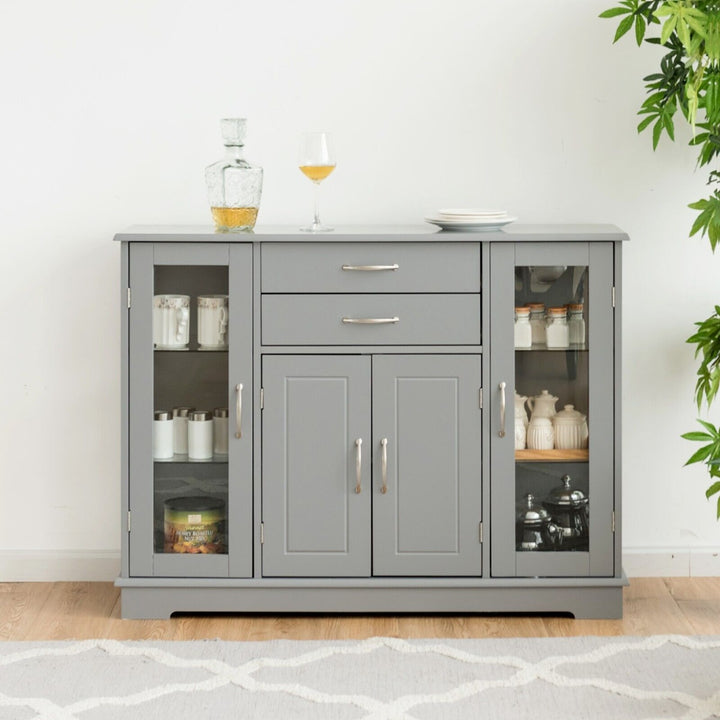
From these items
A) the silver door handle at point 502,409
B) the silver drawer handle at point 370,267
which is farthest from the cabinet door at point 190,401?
the silver door handle at point 502,409

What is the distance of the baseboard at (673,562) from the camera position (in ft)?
11.8

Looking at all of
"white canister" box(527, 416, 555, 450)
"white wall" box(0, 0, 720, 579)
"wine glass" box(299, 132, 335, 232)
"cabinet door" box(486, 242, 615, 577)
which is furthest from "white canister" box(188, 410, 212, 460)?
"white canister" box(527, 416, 555, 450)

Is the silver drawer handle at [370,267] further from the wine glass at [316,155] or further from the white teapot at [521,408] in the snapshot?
the white teapot at [521,408]

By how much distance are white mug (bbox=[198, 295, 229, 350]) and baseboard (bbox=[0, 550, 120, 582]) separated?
83 centimetres

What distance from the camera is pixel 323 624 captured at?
10.4ft

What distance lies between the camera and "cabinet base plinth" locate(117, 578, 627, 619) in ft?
10.5

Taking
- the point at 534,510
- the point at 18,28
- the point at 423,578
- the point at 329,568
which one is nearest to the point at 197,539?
the point at 329,568

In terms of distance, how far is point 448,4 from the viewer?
3436 mm

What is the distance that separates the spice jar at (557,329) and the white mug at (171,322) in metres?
0.95

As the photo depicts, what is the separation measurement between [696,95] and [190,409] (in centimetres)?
153

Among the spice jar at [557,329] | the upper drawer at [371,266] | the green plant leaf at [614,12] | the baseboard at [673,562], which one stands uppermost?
the green plant leaf at [614,12]

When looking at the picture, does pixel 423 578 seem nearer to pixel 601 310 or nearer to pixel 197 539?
pixel 197 539

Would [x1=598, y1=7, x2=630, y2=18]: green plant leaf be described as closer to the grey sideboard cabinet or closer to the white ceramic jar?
the grey sideboard cabinet

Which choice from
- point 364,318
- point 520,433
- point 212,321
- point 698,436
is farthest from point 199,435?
point 698,436
